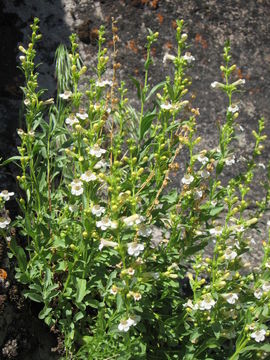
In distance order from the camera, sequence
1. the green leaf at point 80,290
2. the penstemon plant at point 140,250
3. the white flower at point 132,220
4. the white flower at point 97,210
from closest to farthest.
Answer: the white flower at point 132,220 → the white flower at point 97,210 → the penstemon plant at point 140,250 → the green leaf at point 80,290

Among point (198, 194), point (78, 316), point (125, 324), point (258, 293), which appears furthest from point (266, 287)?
point (78, 316)

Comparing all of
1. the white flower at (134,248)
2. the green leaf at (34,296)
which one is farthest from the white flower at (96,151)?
the green leaf at (34,296)

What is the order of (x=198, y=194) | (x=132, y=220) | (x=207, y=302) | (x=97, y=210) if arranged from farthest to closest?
(x=198, y=194)
(x=207, y=302)
(x=97, y=210)
(x=132, y=220)

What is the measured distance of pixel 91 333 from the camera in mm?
2877

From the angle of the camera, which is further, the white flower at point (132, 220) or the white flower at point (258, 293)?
the white flower at point (258, 293)

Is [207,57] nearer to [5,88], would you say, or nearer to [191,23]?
[191,23]

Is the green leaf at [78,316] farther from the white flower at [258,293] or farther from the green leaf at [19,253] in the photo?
the white flower at [258,293]

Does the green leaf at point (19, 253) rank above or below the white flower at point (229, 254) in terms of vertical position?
below

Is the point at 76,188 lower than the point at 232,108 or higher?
lower

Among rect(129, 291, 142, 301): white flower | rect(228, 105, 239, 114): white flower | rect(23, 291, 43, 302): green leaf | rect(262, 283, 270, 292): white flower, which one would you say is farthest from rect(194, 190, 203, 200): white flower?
rect(23, 291, 43, 302): green leaf

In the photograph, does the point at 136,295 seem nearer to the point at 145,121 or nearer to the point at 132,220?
the point at 132,220

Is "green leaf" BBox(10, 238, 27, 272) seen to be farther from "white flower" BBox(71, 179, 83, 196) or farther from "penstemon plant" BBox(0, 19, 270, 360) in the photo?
"white flower" BBox(71, 179, 83, 196)

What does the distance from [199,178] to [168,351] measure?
0.89 meters

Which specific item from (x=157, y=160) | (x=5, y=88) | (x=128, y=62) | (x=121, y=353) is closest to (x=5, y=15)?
(x=5, y=88)
